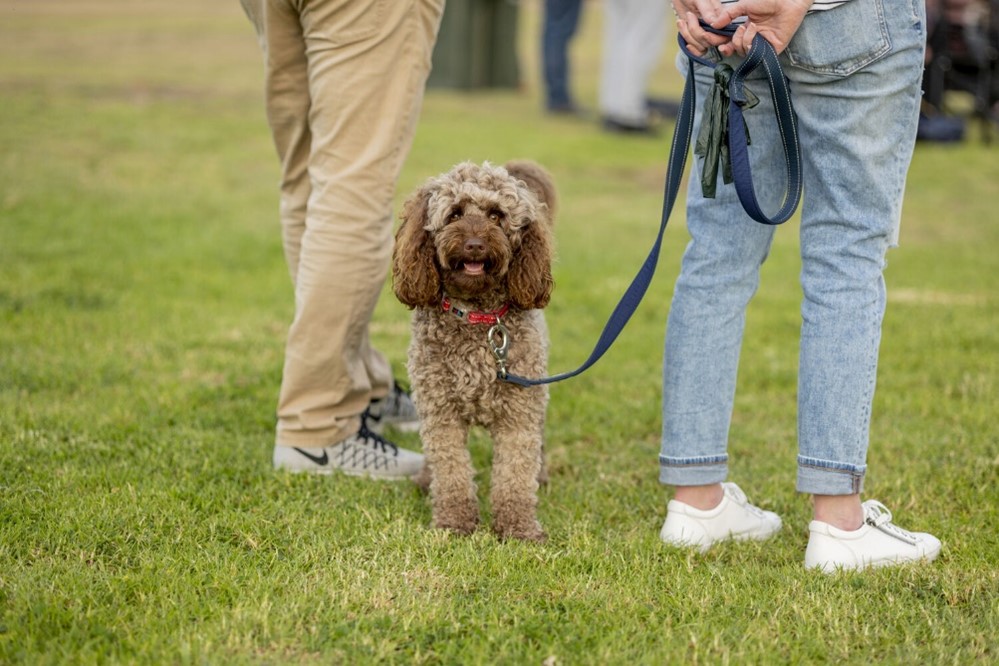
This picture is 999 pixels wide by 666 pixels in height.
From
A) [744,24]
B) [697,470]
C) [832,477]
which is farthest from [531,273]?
[832,477]

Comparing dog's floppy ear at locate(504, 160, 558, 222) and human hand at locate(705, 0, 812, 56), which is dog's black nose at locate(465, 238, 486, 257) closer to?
dog's floppy ear at locate(504, 160, 558, 222)

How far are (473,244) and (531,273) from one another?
0.75ft

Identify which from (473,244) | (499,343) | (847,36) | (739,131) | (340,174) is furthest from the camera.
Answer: (340,174)

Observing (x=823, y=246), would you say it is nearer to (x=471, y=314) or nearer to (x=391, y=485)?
(x=471, y=314)

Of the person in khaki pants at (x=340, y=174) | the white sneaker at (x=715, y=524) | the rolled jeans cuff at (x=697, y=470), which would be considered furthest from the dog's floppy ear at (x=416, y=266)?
the white sneaker at (x=715, y=524)

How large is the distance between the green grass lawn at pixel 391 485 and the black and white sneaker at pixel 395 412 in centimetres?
15

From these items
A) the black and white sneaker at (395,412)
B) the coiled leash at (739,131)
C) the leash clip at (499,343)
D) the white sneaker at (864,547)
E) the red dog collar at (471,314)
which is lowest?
the black and white sneaker at (395,412)

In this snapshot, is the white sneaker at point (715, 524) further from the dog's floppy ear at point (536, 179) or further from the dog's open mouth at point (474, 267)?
the dog's floppy ear at point (536, 179)

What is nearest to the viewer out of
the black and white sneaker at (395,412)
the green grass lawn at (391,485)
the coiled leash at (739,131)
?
the green grass lawn at (391,485)

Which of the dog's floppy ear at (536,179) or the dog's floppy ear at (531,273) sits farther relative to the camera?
the dog's floppy ear at (536,179)

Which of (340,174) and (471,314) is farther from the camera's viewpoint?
(340,174)

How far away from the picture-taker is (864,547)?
10.4ft

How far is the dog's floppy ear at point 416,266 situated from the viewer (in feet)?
11.3

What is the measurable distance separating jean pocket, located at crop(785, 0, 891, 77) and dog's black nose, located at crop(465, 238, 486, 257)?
113cm
